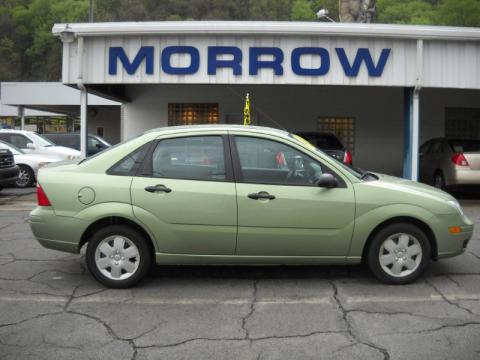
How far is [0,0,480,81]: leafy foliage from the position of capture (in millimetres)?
58125

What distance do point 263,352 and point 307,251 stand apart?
62.8 inches

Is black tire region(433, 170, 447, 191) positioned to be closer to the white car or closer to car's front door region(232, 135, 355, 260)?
car's front door region(232, 135, 355, 260)

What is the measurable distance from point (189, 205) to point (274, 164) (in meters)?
0.90

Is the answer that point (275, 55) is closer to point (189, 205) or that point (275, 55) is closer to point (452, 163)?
point (452, 163)

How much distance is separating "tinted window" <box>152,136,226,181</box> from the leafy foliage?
171ft

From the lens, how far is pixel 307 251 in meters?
5.23

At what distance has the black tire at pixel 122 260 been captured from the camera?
5.18 m

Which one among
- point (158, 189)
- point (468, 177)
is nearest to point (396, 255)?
point (158, 189)

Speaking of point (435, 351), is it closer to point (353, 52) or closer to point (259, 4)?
point (353, 52)

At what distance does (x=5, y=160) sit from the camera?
1265cm

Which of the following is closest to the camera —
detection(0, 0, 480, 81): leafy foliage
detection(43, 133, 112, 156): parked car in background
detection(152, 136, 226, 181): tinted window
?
detection(152, 136, 226, 181): tinted window

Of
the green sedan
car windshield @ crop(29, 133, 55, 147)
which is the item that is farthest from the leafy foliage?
the green sedan

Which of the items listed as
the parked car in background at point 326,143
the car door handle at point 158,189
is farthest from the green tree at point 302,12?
the car door handle at point 158,189

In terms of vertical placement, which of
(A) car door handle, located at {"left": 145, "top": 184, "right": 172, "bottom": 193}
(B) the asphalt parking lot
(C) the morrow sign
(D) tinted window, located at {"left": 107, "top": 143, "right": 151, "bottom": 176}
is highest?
(C) the morrow sign
